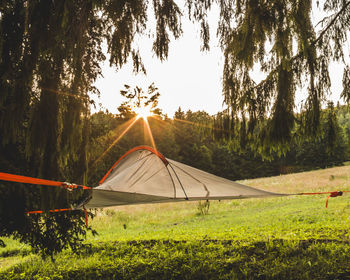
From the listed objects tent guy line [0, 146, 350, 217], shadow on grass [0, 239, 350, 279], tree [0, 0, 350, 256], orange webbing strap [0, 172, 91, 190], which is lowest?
shadow on grass [0, 239, 350, 279]

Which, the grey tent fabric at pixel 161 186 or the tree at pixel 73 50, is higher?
the tree at pixel 73 50

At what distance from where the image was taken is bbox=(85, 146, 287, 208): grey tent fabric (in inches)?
142

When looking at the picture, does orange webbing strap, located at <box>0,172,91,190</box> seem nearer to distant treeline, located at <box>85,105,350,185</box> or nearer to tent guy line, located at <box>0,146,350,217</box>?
tent guy line, located at <box>0,146,350,217</box>

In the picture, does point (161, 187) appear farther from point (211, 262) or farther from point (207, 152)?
point (207, 152)

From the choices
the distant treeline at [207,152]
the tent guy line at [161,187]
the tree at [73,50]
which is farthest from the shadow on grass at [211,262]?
the distant treeline at [207,152]

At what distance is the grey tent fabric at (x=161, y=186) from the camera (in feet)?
11.8

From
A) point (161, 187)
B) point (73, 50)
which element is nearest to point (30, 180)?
point (73, 50)

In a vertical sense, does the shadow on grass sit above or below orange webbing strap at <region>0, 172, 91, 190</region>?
below

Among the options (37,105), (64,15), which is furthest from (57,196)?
(64,15)

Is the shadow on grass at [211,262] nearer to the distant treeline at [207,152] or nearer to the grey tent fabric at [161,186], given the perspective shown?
the grey tent fabric at [161,186]

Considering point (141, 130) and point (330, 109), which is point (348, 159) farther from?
point (330, 109)

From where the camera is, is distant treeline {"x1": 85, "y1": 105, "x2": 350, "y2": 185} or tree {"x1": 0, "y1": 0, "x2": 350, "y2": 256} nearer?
tree {"x1": 0, "y1": 0, "x2": 350, "y2": 256}

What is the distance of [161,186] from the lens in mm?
3863

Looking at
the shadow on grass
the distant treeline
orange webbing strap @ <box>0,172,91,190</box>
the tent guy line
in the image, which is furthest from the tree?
the distant treeline
